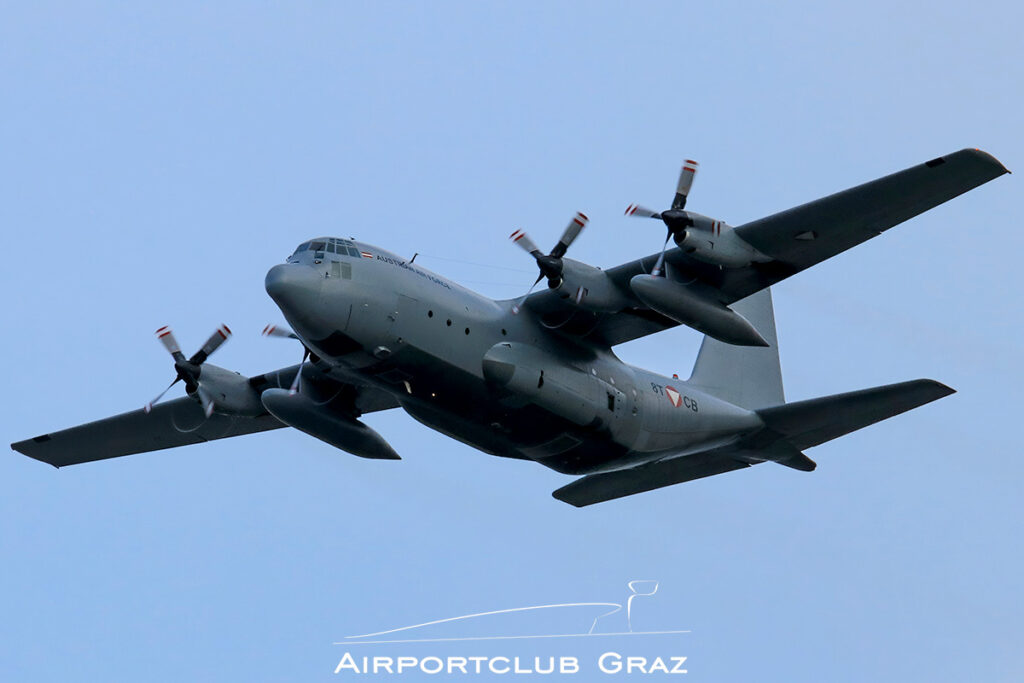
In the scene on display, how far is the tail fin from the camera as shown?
103ft

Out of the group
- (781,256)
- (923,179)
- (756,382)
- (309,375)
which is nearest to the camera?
(923,179)

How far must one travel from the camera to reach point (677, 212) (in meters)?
25.0

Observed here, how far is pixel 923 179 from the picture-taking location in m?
24.1

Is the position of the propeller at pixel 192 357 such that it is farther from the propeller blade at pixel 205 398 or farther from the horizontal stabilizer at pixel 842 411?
the horizontal stabilizer at pixel 842 411

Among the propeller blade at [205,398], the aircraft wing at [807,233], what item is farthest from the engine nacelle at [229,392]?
the aircraft wing at [807,233]

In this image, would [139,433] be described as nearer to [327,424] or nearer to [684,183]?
[327,424]

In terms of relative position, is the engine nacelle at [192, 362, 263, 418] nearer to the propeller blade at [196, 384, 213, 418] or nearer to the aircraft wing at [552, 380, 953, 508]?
the propeller blade at [196, 384, 213, 418]

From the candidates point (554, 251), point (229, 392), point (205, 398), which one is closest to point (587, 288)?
point (554, 251)

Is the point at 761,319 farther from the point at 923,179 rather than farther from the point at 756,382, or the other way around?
the point at 923,179

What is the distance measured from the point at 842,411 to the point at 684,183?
5.23 metres

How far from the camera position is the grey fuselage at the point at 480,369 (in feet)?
80.8

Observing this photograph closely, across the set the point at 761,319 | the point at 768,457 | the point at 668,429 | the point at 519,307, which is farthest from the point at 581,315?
the point at 761,319

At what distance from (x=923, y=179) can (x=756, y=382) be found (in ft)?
28.9

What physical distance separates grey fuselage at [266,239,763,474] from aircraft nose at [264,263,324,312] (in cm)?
2
